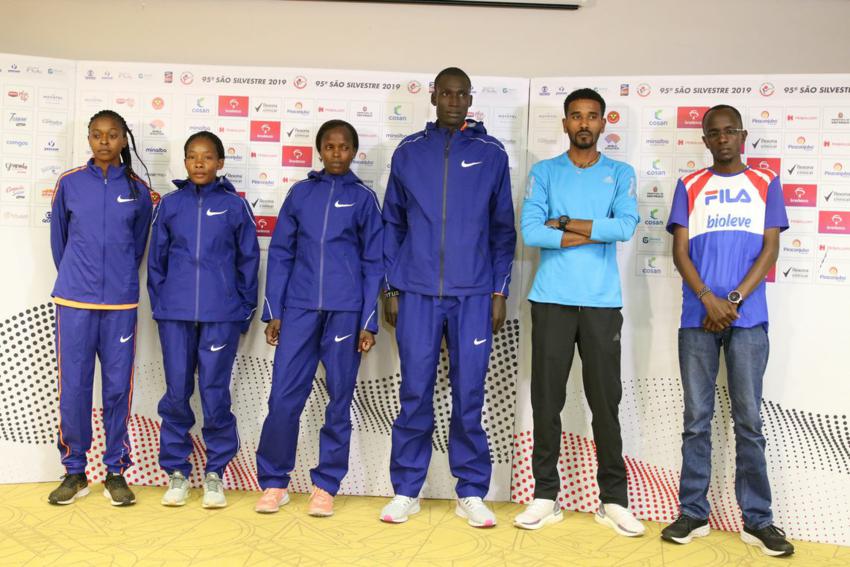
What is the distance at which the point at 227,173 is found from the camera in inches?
145

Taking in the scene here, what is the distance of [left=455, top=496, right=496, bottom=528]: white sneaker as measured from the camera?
3.17 metres

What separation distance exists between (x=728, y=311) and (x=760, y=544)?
95cm

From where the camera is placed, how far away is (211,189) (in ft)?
11.4

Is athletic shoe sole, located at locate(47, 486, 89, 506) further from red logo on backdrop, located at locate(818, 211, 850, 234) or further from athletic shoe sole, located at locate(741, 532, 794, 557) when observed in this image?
red logo on backdrop, located at locate(818, 211, 850, 234)

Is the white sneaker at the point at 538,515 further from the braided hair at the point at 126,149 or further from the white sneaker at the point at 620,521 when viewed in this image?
the braided hair at the point at 126,149

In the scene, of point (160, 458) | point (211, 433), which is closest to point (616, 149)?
point (211, 433)

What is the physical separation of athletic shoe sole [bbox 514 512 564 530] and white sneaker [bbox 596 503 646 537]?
0.55 ft

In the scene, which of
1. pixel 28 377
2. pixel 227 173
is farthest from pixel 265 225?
pixel 28 377

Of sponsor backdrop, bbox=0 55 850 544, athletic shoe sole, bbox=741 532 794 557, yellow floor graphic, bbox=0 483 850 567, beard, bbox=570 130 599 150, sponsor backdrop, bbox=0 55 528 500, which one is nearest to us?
yellow floor graphic, bbox=0 483 850 567

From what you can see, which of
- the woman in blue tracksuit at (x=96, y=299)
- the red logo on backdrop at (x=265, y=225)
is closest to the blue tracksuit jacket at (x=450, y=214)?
the red logo on backdrop at (x=265, y=225)

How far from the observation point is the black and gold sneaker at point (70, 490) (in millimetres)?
3301

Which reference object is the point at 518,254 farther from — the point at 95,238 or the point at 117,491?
the point at 117,491

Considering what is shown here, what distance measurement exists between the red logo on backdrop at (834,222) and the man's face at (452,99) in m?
1.60

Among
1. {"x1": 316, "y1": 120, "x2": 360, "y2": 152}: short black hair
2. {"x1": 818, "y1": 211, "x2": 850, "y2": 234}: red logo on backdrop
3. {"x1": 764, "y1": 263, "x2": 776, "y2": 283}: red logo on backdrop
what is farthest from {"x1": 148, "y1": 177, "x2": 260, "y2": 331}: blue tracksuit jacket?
{"x1": 818, "y1": 211, "x2": 850, "y2": 234}: red logo on backdrop
